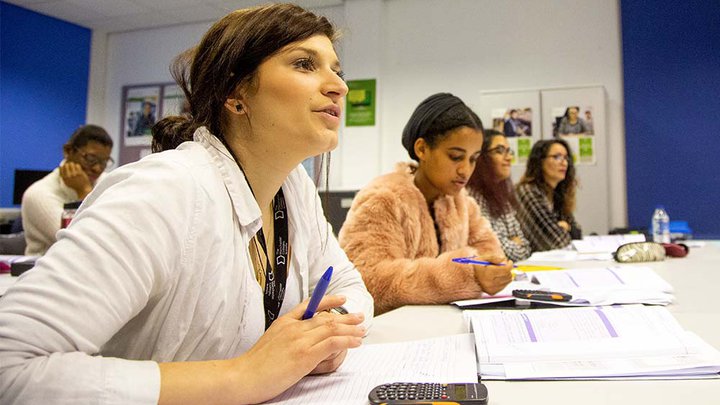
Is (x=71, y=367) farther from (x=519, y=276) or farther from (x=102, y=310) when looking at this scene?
(x=519, y=276)

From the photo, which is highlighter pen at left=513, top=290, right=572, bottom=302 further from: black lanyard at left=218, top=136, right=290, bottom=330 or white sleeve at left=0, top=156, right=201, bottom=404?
white sleeve at left=0, top=156, right=201, bottom=404

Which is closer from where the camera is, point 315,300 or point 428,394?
point 428,394

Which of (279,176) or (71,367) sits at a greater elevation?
(279,176)

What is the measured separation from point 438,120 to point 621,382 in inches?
46.4

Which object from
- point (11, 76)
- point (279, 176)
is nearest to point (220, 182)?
point (279, 176)

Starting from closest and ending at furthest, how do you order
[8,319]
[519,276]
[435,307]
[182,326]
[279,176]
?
[8,319] < [182,326] < [279,176] < [435,307] < [519,276]

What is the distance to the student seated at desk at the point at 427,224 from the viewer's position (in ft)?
4.29

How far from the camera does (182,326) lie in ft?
2.36

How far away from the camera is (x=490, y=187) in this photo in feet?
9.51

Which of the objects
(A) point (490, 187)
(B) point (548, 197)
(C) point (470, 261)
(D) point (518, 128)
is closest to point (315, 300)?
(C) point (470, 261)

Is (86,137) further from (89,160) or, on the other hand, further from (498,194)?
(498,194)

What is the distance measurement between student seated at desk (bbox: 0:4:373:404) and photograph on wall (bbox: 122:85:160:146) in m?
5.25

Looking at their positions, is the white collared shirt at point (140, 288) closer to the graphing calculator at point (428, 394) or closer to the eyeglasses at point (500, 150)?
the graphing calculator at point (428, 394)

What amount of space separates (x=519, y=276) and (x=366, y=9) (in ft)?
13.1
